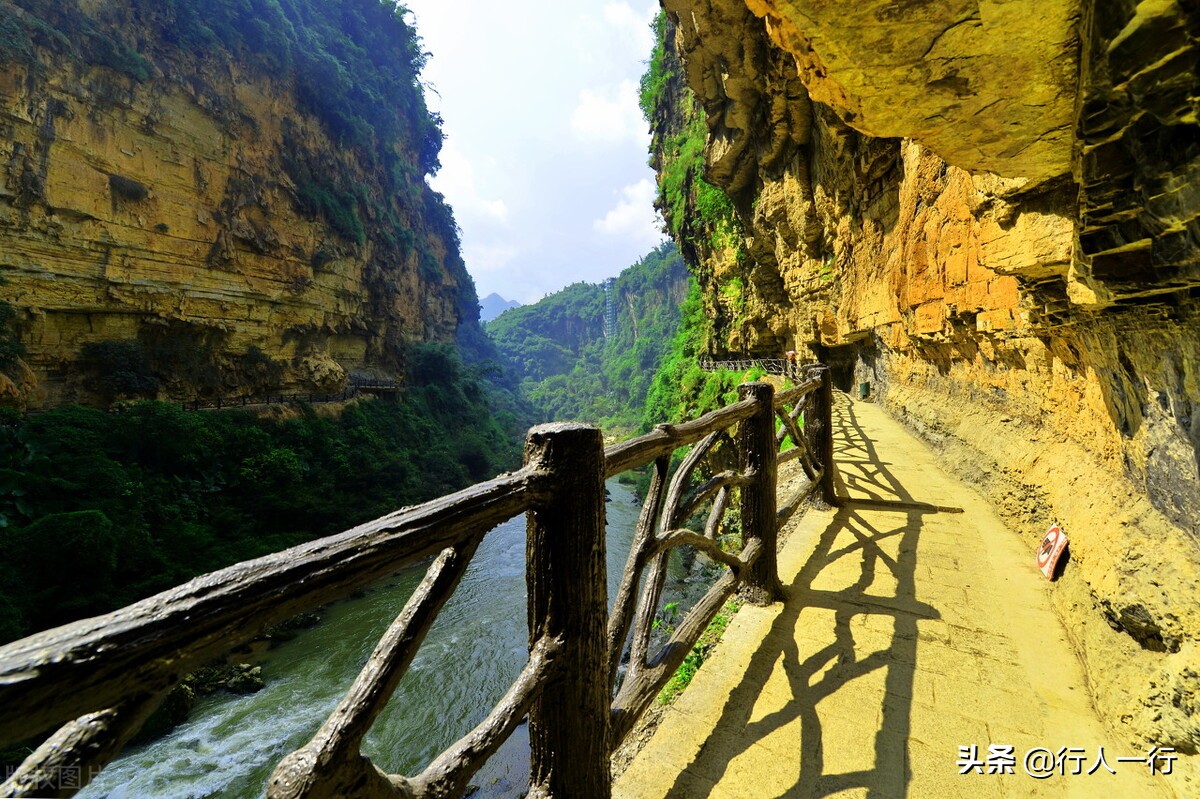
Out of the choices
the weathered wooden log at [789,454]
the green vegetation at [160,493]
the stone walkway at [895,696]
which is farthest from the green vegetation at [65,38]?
the stone walkway at [895,696]

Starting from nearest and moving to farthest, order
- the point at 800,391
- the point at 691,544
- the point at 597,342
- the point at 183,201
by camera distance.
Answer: the point at 691,544 → the point at 800,391 → the point at 183,201 → the point at 597,342

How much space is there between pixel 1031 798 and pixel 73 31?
24970mm

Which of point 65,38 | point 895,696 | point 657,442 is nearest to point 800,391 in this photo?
point 895,696

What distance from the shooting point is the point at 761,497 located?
3.04 metres

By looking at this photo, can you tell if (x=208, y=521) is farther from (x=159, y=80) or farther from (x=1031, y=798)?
(x=1031, y=798)

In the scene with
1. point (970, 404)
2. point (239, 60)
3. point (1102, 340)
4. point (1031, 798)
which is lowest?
point (1031, 798)

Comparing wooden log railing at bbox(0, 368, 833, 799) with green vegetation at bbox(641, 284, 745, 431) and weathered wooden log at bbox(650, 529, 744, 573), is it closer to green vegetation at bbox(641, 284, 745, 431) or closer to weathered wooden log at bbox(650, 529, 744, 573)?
weathered wooden log at bbox(650, 529, 744, 573)

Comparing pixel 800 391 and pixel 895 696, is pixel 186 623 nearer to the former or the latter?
pixel 895 696

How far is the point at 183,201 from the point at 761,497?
22.3 m

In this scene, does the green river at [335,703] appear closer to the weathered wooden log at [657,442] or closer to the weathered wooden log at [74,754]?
the weathered wooden log at [657,442]

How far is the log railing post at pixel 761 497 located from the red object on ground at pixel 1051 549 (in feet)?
5.68

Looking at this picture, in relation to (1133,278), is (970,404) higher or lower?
lower

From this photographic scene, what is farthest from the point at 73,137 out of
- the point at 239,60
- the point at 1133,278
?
the point at 1133,278

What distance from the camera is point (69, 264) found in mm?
13719
